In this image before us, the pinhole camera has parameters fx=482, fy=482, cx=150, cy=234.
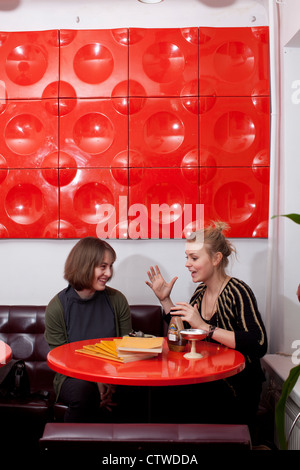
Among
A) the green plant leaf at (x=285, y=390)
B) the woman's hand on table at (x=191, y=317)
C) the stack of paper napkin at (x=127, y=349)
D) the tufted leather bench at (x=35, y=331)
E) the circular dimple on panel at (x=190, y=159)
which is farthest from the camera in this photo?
the circular dimple on panel at (x=190, y=159)

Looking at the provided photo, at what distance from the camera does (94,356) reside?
2.04 metres

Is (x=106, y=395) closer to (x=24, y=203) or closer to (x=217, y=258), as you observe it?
(x=217, y=258)

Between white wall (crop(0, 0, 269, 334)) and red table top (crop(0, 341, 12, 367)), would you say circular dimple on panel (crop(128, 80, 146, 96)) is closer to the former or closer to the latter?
white wall (crop(0, 0, 269, 334))

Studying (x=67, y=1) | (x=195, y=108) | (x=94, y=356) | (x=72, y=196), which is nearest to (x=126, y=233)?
(x=72, y=196)

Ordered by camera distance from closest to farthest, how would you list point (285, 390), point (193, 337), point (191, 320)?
1. point (285, 390)
2. point (193, 337)
3. point (191, 320)

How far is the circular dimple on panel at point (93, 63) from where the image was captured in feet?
10.5

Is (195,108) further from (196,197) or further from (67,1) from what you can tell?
(67,1)

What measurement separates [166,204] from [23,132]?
1073 mm

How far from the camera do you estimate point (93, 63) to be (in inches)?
127

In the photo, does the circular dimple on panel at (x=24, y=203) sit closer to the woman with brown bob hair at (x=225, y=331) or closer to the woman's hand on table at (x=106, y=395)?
the woman with brown bob hair at (x=225, y=331)

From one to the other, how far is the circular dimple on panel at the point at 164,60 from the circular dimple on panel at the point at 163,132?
0.24 metres

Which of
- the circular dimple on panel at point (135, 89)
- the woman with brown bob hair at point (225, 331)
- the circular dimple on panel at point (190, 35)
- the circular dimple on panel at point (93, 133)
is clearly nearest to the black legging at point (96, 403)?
the woman with brown bob hair at point (225, 331)

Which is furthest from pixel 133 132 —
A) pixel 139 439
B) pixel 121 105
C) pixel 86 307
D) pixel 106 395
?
pixel 139 439

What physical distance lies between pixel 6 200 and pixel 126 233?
832mm
